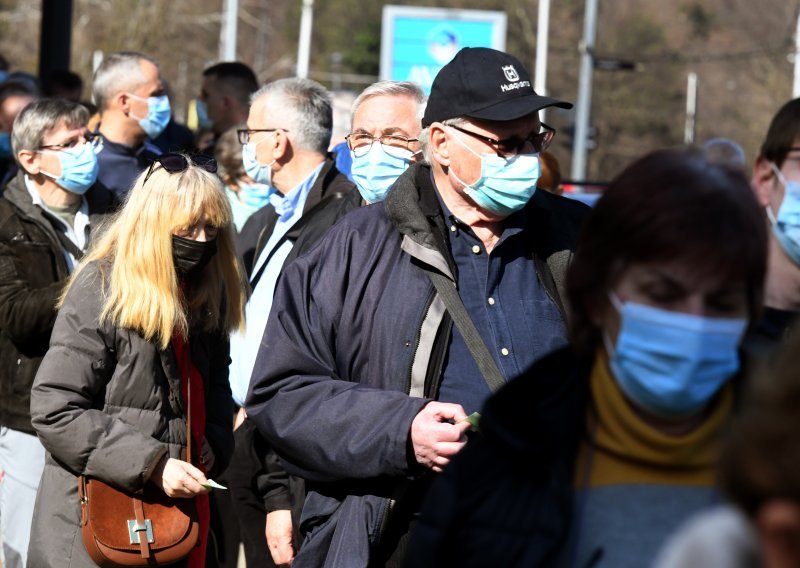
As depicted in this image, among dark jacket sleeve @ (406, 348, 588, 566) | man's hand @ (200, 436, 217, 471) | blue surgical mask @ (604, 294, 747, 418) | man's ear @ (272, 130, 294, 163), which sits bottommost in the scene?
man's hand @ (200, 436, 217, 471)

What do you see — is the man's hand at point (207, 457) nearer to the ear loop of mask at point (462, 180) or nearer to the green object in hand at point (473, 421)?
the ear loop of mask at point (462, 180)

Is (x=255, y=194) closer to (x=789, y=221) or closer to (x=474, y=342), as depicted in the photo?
(x=474, y=342)

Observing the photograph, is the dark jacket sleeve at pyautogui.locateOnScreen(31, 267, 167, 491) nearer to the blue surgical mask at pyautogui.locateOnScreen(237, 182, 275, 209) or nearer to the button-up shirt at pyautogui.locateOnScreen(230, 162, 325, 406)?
the button-up shirt at pyautogui.locateOnScreen(230, 162, 325, 406)

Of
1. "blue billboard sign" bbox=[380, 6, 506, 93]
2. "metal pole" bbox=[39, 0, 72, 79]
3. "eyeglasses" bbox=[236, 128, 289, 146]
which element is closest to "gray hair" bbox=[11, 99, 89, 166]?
"eyeglasses" bbox=[236, 128, 289, 146]

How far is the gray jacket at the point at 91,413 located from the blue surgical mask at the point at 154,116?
318 cm

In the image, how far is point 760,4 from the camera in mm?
54375

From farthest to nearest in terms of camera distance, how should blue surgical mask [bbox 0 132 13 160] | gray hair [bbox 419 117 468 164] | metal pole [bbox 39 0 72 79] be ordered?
metal pole [bbox 39 0 72 79], blue surgical mask [bbox 0 132 13 160], gray hair [bbox 419 117 468 164]

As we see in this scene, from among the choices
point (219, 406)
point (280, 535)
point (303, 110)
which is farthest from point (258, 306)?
point (303, 110)

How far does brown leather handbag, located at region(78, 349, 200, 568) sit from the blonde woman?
0.18ft

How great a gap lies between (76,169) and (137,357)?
1913mm

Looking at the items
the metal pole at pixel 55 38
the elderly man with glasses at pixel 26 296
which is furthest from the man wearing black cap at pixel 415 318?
the metal pole at pixel 55 38

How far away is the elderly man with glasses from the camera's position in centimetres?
521

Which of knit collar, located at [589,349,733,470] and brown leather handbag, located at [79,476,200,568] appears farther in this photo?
brown leather handbag, located at [79,476,200,568]

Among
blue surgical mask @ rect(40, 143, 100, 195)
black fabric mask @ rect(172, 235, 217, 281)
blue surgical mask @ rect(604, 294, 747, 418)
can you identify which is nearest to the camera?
blue surgical mask @ rect(604, 294, 747, 418)
